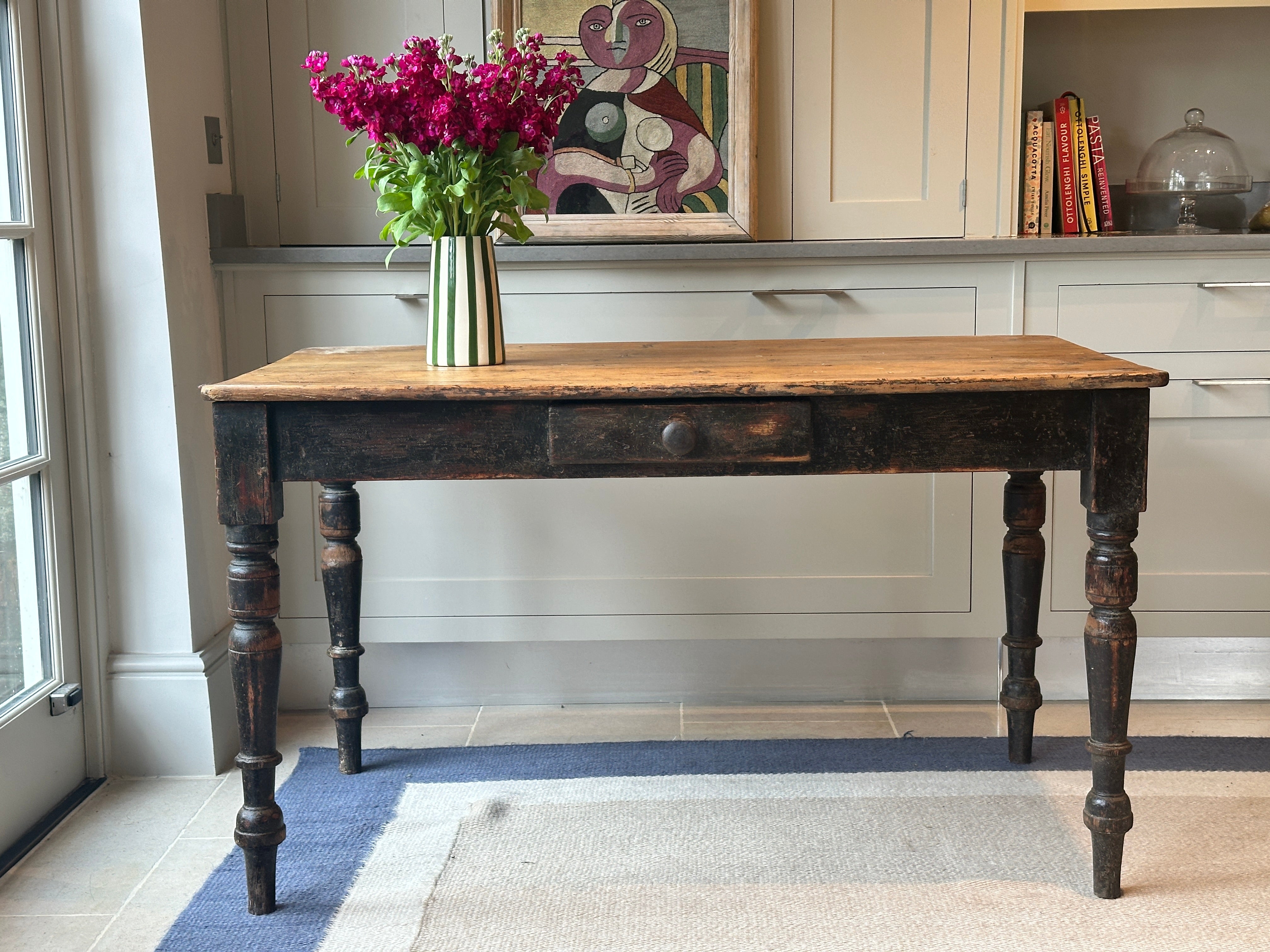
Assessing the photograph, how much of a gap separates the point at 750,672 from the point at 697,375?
3.86 ft

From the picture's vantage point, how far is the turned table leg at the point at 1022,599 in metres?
2.12

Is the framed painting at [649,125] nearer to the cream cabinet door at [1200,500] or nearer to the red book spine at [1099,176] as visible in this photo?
the red book spine at [1099,176]

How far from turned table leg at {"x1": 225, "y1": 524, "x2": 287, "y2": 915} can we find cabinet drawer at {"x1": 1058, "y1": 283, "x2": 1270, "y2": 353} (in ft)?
5.44

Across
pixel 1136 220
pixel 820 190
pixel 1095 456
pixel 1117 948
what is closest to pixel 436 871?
pixel 1117 948

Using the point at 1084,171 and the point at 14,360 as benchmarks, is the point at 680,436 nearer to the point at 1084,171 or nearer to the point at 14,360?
the point at 14,360

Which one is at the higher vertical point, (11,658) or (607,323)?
(607,323)

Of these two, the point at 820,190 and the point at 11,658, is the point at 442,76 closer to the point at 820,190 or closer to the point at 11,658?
the point at 820,190

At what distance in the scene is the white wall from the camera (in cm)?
213

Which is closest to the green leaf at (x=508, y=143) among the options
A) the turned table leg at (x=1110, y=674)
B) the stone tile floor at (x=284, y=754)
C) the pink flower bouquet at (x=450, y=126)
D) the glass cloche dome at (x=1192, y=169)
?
the pink flower bouquet at (x=450, y=126)

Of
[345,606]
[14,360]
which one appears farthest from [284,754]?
[14,360]

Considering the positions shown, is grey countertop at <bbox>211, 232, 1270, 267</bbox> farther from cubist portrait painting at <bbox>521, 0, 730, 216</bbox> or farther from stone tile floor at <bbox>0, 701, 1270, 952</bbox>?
stone tile floor at <bbox>0, 701, 1270, 952</bbox>

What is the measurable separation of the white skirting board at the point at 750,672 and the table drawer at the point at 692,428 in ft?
3.62

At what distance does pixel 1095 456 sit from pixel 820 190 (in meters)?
1.11

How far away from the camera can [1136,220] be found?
9.25 ft
